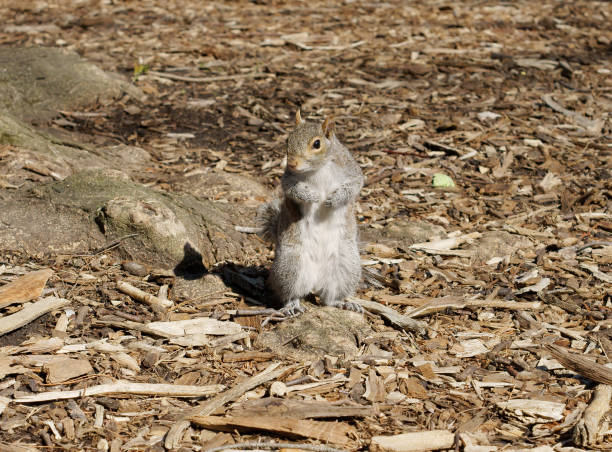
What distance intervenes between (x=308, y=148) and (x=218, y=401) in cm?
157

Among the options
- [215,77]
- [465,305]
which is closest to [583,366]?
[465,305]

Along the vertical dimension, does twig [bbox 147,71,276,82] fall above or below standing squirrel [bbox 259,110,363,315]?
above

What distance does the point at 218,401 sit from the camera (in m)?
3.75

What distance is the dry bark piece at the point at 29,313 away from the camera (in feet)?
13.8

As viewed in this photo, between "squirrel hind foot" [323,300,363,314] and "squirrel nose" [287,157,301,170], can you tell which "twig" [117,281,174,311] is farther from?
"squirrel nose" [287,157,301,170]

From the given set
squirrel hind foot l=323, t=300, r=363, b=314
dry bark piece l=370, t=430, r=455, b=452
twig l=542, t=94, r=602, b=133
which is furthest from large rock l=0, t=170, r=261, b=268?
twig l=542, t=94, r=602, b=133

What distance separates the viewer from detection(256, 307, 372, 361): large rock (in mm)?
4336

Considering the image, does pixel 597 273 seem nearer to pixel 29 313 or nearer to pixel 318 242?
pixel 318 242

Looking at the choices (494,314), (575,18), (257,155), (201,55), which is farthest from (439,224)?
(575,18)

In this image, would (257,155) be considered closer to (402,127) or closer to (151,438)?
(402,127)

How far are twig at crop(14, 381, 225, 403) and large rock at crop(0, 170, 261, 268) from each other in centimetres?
139

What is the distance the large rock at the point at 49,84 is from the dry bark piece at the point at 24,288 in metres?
3.49

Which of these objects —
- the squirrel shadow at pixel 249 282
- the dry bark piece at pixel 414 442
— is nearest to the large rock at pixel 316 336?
the squirrel shadow at pixel 249 282

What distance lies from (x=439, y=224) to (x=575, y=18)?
6053 millimetres
